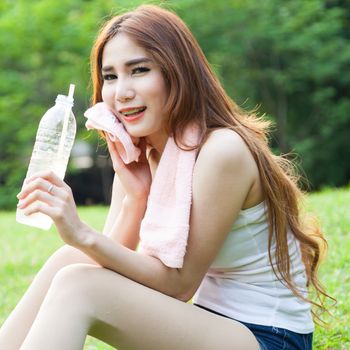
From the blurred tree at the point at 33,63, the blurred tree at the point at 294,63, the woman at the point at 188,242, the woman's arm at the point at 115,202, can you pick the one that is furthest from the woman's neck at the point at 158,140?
the blurred tree at the point at 294,63

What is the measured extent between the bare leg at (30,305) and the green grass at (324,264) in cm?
70

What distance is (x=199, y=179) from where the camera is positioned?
2.19 metres

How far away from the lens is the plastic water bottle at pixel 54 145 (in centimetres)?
231

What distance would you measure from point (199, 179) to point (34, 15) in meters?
12.6

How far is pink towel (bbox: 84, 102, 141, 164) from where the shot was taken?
95.8 inches

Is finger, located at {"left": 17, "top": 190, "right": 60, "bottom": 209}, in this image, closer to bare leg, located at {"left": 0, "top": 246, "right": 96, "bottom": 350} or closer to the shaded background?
bare leg, located at {"left": 0, "top": 246, "right": 96, "bottom": 350}

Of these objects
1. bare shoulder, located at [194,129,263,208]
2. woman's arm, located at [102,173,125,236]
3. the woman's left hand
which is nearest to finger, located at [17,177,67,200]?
the woman's left hand

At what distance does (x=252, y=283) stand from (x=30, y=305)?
774 millimetres

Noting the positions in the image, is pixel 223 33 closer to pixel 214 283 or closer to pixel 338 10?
pixel 338 10

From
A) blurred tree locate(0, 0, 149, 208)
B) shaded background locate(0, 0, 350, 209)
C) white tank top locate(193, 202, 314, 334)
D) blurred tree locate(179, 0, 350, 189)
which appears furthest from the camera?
blurred tree locate(179, 0, 350, 189)

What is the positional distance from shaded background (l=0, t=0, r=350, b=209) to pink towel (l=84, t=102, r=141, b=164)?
11.8 meters

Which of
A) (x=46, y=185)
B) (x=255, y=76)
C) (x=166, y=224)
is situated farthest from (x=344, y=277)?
(x=255, y=76)

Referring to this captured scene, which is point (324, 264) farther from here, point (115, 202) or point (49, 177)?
point (49, 177)

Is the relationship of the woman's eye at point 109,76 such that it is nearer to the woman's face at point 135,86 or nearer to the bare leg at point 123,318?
the woman's face at point 135,86
